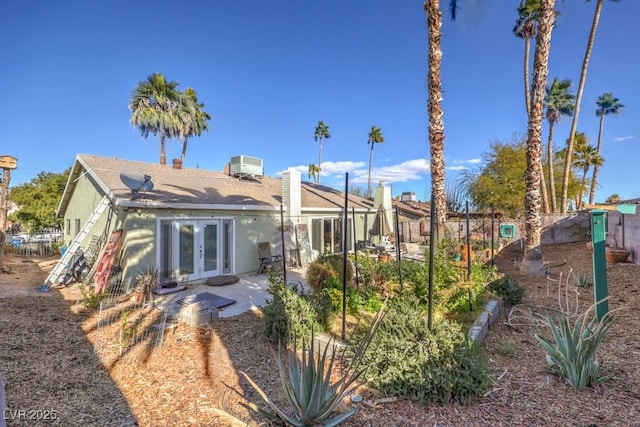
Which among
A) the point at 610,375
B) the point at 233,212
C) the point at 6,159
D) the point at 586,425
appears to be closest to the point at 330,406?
the point at 586,425

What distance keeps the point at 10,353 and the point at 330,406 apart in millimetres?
5204

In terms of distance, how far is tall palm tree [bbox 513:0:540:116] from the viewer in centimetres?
1606

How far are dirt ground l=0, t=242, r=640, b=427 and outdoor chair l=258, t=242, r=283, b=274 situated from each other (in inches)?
193

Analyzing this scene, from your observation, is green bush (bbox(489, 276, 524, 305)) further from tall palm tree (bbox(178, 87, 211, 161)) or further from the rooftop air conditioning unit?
tall palm tree (bbox(178, 87, 211, 161))

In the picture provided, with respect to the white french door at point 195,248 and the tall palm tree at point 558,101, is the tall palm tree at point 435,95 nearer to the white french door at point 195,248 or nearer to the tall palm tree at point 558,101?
the white french door at point 195,248

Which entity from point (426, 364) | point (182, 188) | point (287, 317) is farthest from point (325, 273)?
point (182, 188)

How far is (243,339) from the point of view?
5.29 meters

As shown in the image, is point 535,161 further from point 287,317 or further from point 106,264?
point 106,264

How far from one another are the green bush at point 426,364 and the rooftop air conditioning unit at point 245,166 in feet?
43.5

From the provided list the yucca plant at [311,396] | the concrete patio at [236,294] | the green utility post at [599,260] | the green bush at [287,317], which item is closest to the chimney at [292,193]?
the concrete patio at [236,294]

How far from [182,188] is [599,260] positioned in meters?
12.2

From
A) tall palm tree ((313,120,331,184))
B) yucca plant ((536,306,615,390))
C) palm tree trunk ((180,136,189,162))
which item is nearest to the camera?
yucca plant ((536,306,615,390))

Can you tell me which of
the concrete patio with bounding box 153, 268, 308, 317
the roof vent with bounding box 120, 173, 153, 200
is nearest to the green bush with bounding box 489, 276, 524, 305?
the concrete patio with bounding box 153, 268, 308, 317

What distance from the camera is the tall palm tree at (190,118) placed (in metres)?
22.4
